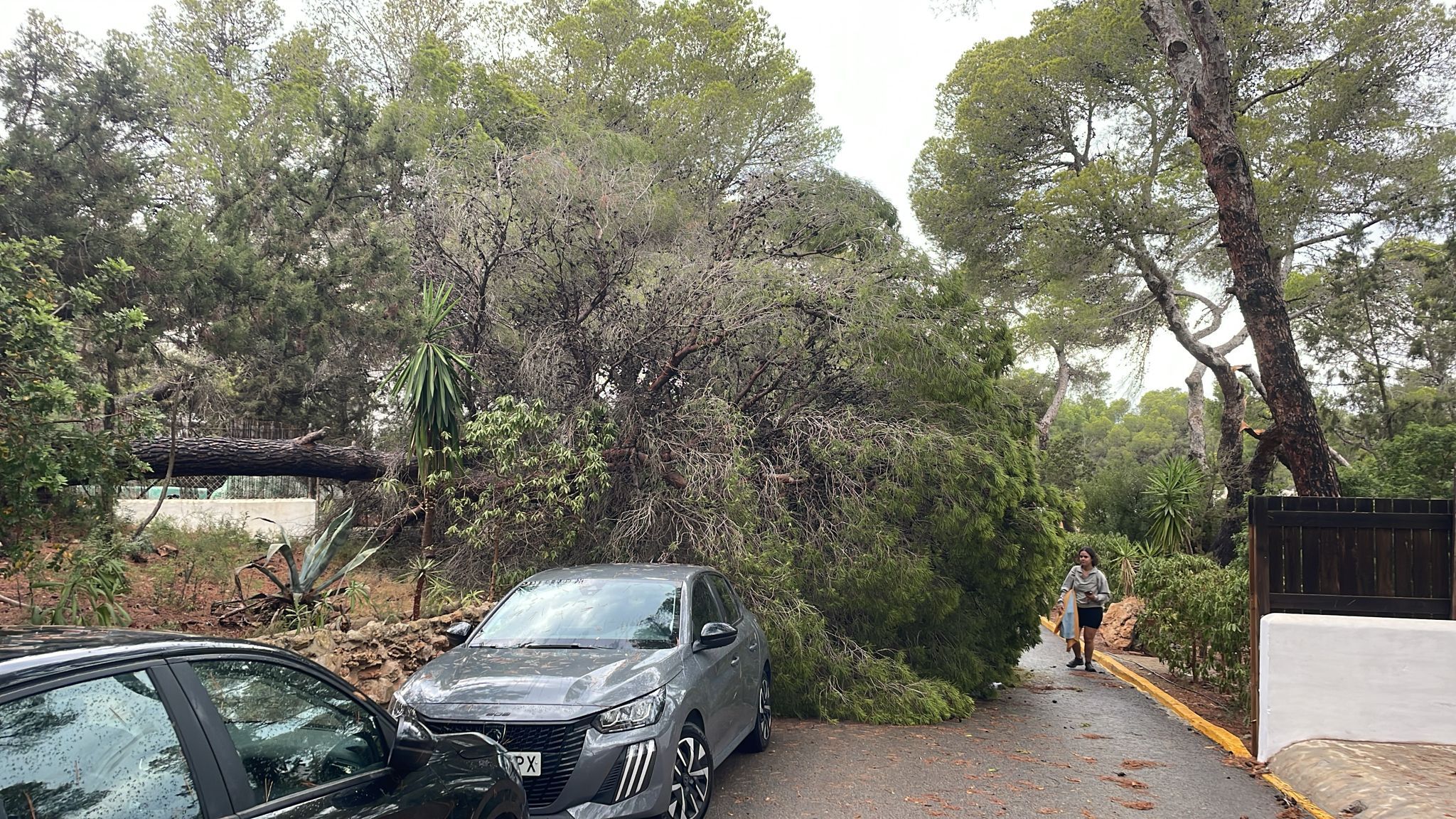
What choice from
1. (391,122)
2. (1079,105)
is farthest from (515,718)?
(1079,105)

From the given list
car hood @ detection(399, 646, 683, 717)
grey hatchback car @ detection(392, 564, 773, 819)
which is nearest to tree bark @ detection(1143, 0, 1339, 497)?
grey hatchback car @ detection(392, 564, 773, 819)

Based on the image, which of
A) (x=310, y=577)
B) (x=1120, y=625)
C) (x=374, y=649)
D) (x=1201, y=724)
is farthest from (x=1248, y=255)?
(x=310, y=577)

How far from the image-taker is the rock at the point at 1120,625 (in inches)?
704

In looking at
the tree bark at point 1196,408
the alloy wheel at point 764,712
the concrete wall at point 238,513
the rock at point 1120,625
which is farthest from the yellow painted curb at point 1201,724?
the tree bark at point 1196,408

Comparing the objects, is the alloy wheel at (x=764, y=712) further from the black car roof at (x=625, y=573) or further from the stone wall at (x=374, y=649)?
the stone wall at (x=374, y=649)

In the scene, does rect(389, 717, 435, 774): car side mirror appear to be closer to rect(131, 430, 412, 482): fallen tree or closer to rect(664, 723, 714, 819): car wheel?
rect(664, 723, 714, 819): car wheel

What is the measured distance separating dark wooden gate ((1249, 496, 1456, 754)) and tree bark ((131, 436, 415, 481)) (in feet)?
32.6

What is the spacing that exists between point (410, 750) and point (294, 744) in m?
0.45

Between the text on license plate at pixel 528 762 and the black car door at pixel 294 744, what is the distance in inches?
79.3

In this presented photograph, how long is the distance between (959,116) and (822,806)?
81.2ft

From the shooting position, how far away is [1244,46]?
2214 centimetres

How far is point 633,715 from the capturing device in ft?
18.5

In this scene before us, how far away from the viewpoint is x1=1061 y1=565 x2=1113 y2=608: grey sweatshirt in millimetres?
14133

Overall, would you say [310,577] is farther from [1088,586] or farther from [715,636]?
[1088,586]
